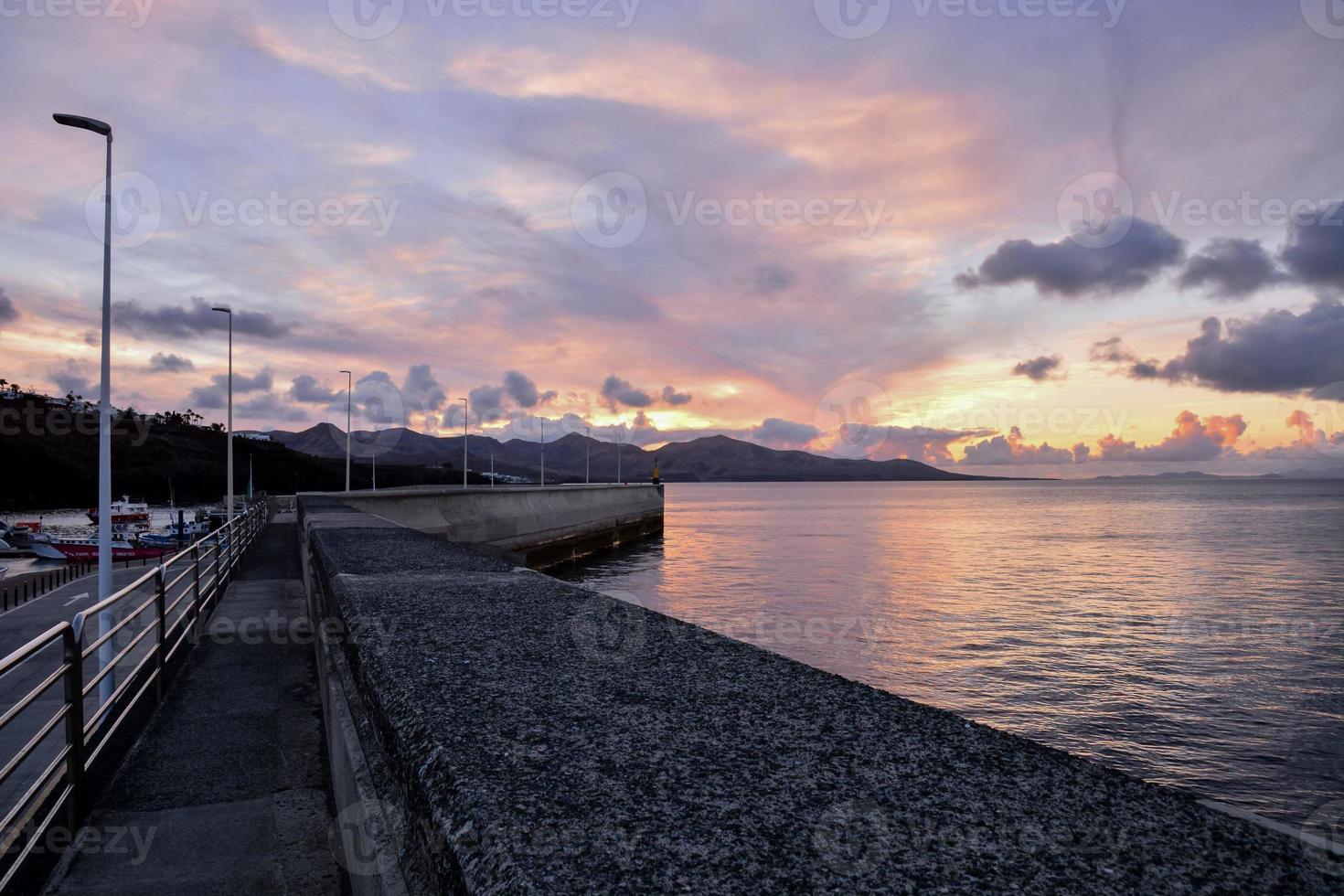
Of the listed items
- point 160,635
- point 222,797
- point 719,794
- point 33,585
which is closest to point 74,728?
point 222,797

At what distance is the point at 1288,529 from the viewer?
67.6 metres

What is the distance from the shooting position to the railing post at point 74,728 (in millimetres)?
4176

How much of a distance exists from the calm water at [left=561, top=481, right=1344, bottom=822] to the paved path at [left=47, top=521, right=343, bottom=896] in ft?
39.9

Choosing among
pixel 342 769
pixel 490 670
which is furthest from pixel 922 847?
pixel 342 769

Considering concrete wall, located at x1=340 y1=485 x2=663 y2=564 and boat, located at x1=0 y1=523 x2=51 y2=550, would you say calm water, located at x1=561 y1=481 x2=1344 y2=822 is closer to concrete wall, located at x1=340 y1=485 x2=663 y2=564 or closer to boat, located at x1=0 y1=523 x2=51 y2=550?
concrete wall, located at x1=340 y1=485 x2=663 y2=564

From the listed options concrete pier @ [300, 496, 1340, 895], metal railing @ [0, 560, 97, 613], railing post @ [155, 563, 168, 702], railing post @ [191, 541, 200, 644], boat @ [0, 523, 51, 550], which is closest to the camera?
concrete pier @ [300, 496, 1340, 895]

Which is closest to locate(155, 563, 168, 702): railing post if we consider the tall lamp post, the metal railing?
the tall lamp post

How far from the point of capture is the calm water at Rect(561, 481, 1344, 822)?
13.5 metres

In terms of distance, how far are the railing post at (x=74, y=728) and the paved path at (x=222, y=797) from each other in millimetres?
150

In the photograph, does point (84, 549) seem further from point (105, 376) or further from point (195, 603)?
point (195, 603)

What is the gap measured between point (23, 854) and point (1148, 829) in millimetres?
4500

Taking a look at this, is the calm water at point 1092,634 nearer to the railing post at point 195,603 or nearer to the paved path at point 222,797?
the paved path at point 222,797

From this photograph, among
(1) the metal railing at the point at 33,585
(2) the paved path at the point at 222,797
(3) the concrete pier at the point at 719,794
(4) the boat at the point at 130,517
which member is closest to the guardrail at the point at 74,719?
(2) the paved path at the point at 222,797

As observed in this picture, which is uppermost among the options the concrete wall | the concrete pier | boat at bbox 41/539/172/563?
the concrete pier
